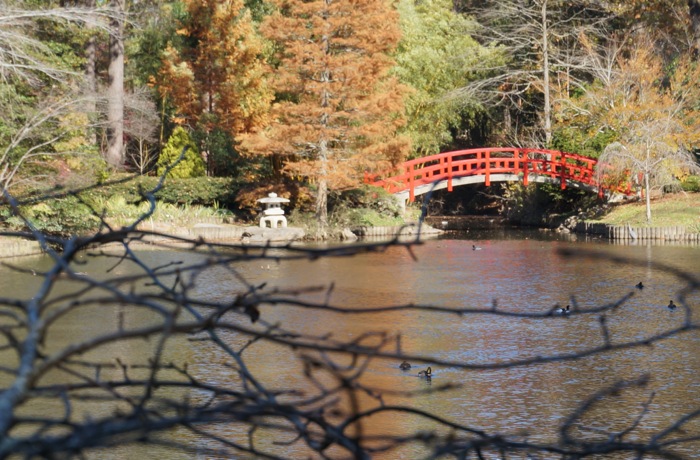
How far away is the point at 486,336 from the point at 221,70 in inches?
720

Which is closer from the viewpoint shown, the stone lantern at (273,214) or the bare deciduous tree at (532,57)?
the stone lantern at (273,214)

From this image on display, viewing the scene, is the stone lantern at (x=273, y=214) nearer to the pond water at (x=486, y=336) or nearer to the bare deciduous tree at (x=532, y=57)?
the pond water at (x=486, y=336)

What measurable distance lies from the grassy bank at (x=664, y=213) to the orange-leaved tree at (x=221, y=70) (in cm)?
926

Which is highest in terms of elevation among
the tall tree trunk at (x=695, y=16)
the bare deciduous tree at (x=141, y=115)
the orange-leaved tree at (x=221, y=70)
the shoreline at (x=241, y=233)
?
the tall tree trunk at (x=695, y=16)

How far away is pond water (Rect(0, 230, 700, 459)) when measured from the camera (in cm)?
805

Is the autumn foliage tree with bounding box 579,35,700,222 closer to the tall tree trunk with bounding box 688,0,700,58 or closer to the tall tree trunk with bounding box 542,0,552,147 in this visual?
the tall tree trunk with bounding box 542,0,552,147

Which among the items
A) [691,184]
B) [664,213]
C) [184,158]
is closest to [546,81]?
[691,184]

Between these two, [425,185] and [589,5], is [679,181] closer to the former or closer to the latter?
[425,185]

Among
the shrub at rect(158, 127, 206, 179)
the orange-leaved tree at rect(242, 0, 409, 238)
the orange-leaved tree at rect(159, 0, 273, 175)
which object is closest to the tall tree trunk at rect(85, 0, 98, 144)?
the shrub at rect(158, 127, 206, 179)

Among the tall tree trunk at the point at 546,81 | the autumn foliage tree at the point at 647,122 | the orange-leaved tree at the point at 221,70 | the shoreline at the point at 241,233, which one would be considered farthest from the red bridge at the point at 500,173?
the orange-leaved tree at the point at 221,70

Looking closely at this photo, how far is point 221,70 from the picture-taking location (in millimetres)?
28281

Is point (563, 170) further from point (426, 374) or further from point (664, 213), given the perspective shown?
point (426, 374)

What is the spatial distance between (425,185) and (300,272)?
9.87 m

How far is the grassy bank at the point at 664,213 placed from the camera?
2308 centimetres
